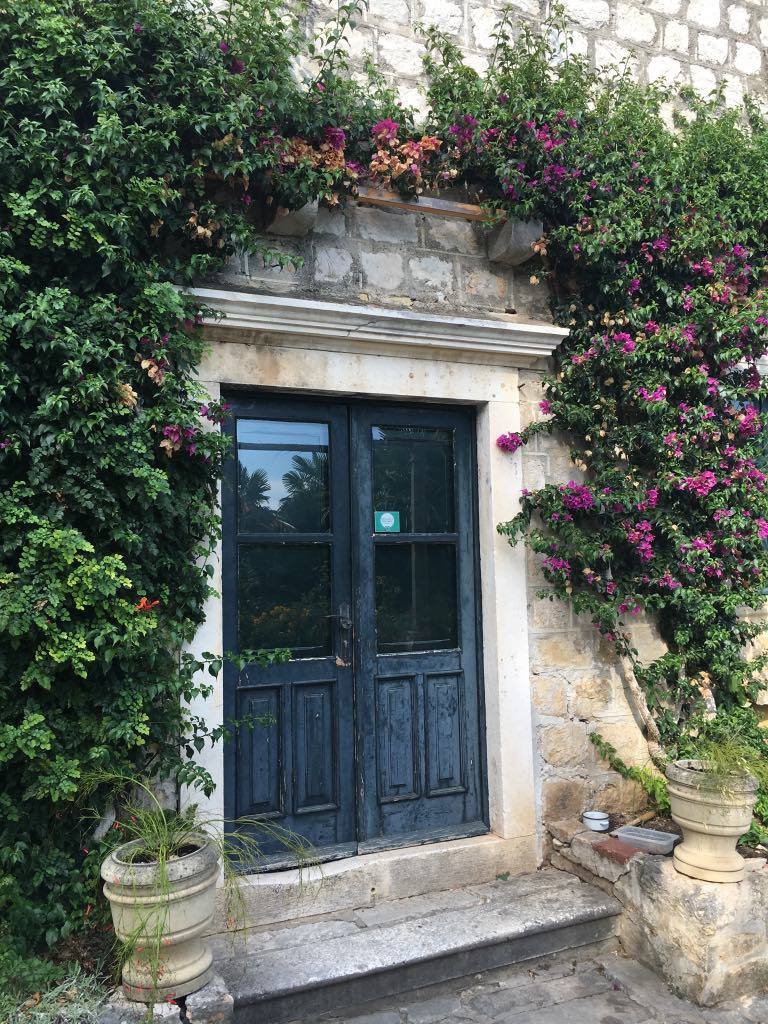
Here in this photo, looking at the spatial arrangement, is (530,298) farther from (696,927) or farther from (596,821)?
(696,927)

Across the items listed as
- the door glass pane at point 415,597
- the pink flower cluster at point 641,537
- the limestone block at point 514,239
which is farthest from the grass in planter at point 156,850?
the limestone block at point 514,239

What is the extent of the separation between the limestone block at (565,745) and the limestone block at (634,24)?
3.78 meters

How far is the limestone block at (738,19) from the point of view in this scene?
460 centimetres

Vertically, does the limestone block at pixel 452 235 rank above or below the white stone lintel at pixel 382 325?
above

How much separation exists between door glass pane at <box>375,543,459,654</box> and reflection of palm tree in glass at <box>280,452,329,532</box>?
1.08 feet

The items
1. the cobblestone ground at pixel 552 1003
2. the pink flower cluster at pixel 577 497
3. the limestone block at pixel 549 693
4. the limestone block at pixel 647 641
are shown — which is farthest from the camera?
the limestone block at pixel 647 641

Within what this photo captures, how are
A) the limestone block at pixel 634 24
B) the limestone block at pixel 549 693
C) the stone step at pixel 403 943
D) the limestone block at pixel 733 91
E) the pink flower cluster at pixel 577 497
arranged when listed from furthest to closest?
the limestone block at pixel 733 91, the limestone block at pixel 634 24, the limestone block at pixel 549 693, the pink flower cluster at pixel 577 497, the stone step at pixel 403 943

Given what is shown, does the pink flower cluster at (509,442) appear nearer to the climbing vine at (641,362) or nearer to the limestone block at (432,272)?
the climbing vine at (641,362)

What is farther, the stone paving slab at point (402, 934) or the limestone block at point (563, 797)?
the limestone block at point (563, 797)

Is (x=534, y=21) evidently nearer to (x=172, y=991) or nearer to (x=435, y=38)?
(x=435, y=38)

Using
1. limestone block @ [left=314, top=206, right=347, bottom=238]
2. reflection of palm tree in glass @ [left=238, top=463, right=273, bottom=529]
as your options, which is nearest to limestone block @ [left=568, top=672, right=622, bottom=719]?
reflection of palm tree in glass @ [left=238, top=463, right=273, bottom=529]

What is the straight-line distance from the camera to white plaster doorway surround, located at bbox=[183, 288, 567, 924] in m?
3.23

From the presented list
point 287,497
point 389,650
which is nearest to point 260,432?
point 287,497

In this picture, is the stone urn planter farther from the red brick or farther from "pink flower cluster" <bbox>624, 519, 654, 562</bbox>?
"pink flower cluster" <bbox>624, 519, 654, 562</bbox>
